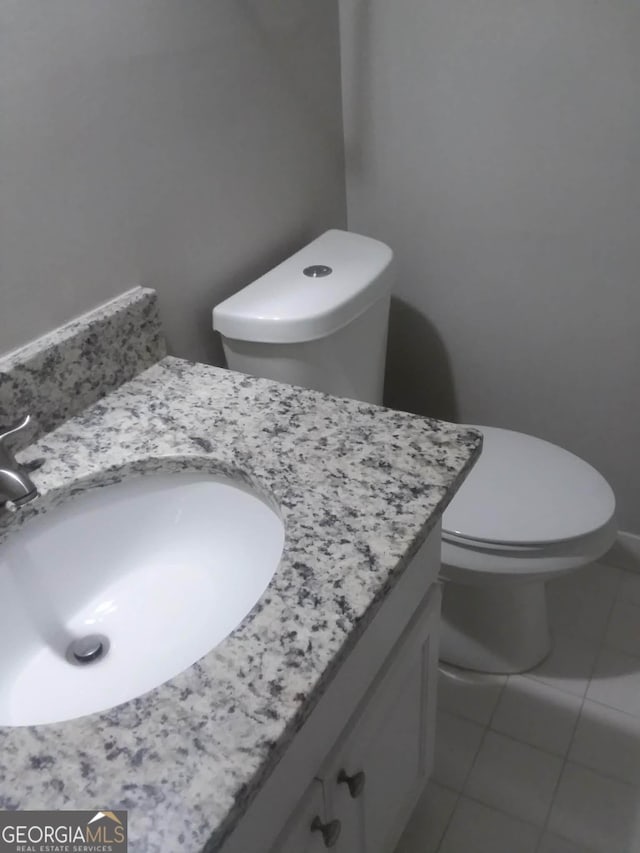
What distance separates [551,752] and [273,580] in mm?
952

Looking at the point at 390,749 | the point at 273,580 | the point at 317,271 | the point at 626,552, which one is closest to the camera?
the point at 273,580

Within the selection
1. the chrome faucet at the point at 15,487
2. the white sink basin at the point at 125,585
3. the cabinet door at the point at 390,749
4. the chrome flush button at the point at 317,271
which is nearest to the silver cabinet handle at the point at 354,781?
the cabinet door at the point at 390,749

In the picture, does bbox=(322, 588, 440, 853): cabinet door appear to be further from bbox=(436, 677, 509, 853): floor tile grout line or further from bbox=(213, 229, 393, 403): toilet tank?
bbox=(213, 229, 393, 403): toilet tank

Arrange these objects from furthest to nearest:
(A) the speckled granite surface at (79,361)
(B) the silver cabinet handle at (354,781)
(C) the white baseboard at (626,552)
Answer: (C) the white baseboard at (626,552)
(A) the speckled granite surface at (79,361)
(B) the silver cabinet handle at (354,781)

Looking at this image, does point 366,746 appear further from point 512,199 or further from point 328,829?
point 512,199

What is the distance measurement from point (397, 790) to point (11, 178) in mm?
924

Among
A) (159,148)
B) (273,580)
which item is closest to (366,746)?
(273,580)

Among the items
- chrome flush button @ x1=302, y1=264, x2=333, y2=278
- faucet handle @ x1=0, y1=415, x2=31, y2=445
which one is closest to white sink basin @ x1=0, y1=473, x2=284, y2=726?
faucet handle @ x1=0, y1=415, x2=31, y2=445

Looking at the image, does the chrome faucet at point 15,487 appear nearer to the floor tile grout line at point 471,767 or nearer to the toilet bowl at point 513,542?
the toilet bowl at point 513,542

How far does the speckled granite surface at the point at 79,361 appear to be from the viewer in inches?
33.2

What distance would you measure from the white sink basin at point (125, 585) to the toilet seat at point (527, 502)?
1.67 feet

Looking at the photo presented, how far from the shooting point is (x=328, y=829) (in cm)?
70

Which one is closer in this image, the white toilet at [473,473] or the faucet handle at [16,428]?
the faucet handle at [16,428]

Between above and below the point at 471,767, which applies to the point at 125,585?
above
